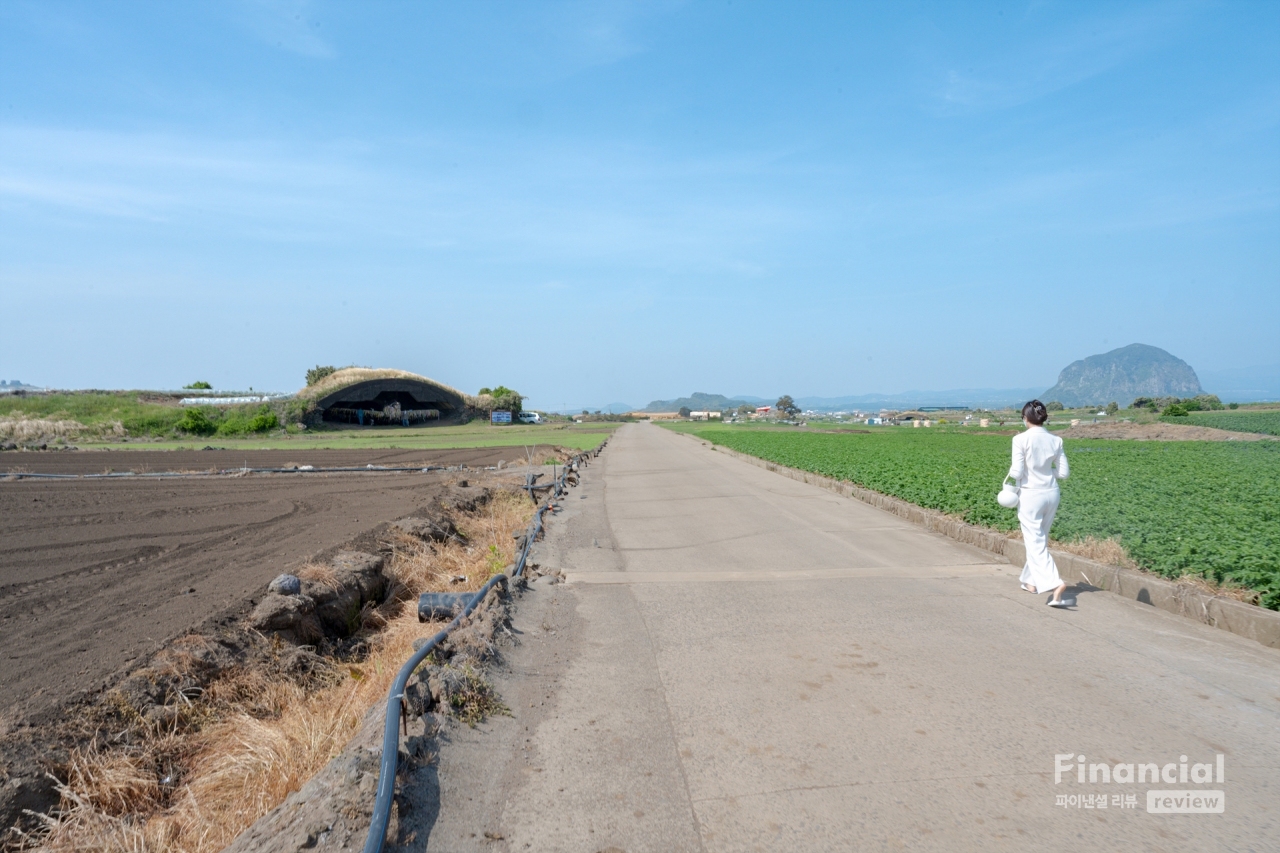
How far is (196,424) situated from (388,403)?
78.9ft

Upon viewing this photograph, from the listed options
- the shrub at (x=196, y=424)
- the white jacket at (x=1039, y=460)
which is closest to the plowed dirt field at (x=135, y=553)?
the white jacket at (x=1039, y=460)

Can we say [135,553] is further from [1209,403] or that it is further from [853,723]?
[1209,403]

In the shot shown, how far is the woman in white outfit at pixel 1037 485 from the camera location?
7.33 metres

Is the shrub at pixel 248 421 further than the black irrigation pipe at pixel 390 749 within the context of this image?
Yes

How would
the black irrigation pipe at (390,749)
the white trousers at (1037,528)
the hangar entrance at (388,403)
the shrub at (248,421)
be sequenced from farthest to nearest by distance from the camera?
the hangar entrance at (388,403)
the shrub at (248,421)
the white trousers at (1037,528)
the black irrigation pipe at (390,749)

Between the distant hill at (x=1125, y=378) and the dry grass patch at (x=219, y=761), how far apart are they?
91.9 meters

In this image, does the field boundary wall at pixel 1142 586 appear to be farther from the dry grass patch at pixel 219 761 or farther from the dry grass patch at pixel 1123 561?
the dry grass patch at pixel 219 761

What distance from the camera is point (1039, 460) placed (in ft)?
24.3

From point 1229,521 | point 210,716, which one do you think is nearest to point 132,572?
point 210,716

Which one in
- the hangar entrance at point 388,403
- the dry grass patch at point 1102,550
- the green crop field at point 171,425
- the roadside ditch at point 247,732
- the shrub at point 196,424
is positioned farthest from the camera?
the hangar entrance at point 388,403

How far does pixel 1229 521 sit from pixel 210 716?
12249 millimetres

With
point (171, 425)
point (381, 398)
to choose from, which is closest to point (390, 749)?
point (171, 425)

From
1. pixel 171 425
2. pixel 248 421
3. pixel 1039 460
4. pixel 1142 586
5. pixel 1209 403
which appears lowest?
pixel 1142 586

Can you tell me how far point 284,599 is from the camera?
7.77 m
